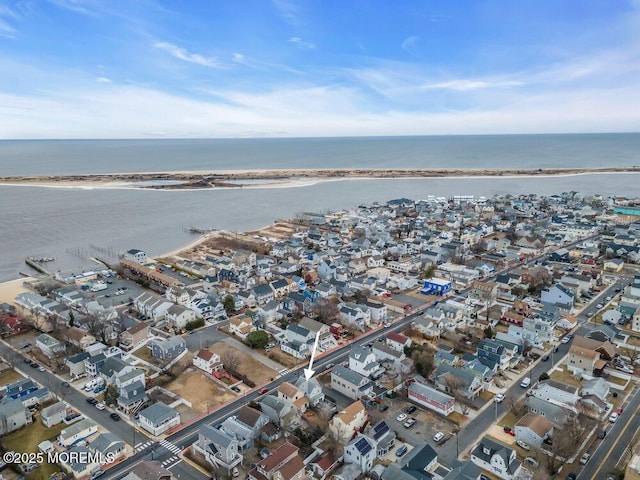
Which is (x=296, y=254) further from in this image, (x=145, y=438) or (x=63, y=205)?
(x=63, y=205)

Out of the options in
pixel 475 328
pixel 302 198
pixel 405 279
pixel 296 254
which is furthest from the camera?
pixel 302 198

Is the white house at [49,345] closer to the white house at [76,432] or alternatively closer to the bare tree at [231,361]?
the white house at [76,432]

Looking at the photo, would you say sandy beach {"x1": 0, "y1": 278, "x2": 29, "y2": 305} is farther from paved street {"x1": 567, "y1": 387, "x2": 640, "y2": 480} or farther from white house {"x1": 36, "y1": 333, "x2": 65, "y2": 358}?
paved street {"x1": 567, "y1": 387, "x2": 640, "y2": 480}

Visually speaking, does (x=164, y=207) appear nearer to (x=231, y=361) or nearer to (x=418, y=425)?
(x=231, y=361)

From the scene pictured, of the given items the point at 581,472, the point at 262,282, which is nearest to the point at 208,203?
the point at 262,282

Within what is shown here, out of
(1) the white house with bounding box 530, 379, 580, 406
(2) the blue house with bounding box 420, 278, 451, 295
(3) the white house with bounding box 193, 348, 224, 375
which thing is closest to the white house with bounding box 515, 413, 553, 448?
(1) the white house with bounding box 530, 379, 580, 406

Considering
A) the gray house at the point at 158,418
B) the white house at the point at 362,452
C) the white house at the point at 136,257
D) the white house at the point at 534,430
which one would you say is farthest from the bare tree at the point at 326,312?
the white house at the point at 136,257

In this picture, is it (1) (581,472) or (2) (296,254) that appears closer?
(1) (581,472)
